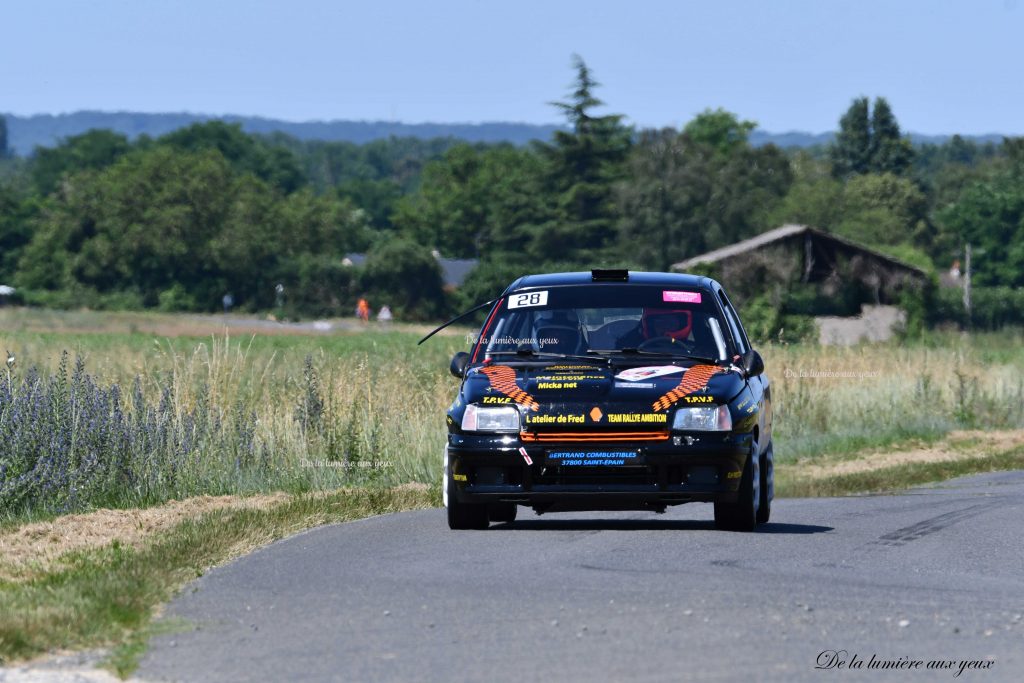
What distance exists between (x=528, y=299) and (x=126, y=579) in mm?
4192

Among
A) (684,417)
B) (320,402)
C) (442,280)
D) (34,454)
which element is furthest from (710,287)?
(442,280)

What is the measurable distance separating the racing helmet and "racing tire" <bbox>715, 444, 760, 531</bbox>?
1098 mm

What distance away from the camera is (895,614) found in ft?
29.5

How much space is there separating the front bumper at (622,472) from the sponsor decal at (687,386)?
22cm

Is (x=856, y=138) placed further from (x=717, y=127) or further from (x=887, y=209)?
(x=887, y=209)

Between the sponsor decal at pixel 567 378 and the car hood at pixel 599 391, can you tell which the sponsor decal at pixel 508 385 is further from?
the sponsor decal at pixel 567 378

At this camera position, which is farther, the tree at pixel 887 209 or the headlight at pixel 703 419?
the tree at pixel 887 209

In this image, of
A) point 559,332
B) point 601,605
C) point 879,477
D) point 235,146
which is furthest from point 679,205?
point 601,605

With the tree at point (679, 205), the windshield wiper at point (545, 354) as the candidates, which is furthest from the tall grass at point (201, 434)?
the tree at point (679, 205)

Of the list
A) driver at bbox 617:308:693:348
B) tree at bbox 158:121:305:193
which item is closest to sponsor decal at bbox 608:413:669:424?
driver at bbox 617:308:693:348

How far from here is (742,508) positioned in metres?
12.3

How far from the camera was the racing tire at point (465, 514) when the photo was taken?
12445 mm

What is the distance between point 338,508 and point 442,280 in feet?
337

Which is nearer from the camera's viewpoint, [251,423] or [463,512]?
[463,512]
